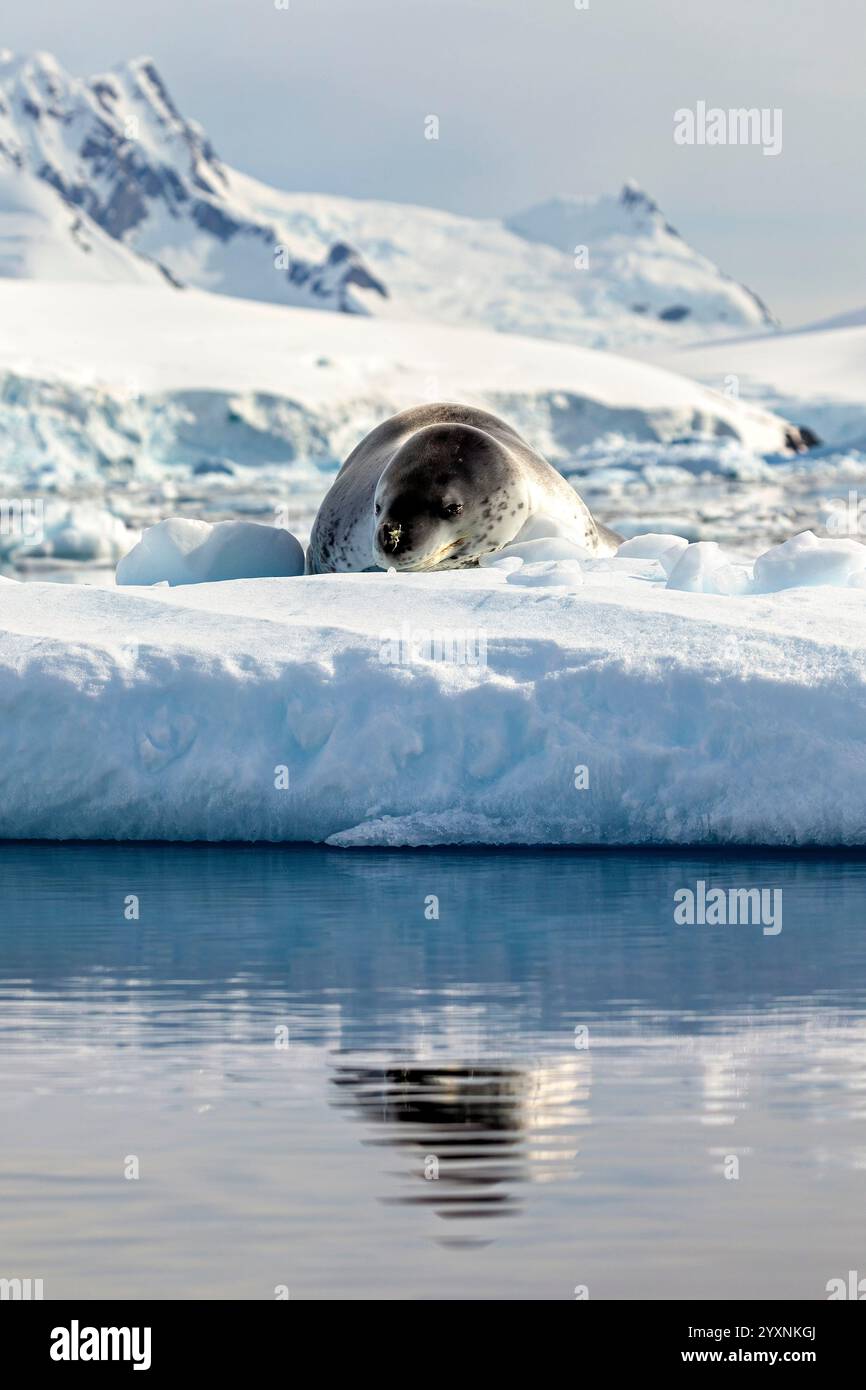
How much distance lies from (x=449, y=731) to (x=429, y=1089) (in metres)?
2.72

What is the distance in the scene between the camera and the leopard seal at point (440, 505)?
866 cm

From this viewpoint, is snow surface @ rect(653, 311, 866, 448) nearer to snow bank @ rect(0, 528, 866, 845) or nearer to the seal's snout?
the seal's snout

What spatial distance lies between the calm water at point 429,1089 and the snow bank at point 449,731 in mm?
404

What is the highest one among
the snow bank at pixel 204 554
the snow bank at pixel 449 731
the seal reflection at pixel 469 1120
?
the snow bank at pixel 204 554

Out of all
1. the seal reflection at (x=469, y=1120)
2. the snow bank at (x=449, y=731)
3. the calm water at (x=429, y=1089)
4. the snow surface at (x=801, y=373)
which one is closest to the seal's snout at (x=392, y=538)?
the snow bank at (x=449, y=731)

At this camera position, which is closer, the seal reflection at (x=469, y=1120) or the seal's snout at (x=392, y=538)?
the seal reflection at (x=469, y=1120)

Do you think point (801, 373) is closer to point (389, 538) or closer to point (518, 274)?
point (389, 538)

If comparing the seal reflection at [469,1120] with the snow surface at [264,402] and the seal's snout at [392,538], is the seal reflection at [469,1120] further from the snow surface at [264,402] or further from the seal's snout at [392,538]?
the snow surface at [264,402]

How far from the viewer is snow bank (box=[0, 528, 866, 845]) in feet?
20.1

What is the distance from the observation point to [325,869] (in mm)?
6027

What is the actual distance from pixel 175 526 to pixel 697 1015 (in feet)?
18.3

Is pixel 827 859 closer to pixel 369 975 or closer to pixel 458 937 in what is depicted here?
pixel 458 937

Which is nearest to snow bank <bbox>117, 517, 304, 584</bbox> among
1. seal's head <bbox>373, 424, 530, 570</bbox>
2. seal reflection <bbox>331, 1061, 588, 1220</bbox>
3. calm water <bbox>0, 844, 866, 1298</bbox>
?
seal's head <bbox>373, 424, 530, 570</bbox>

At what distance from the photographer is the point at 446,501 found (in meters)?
8.71
